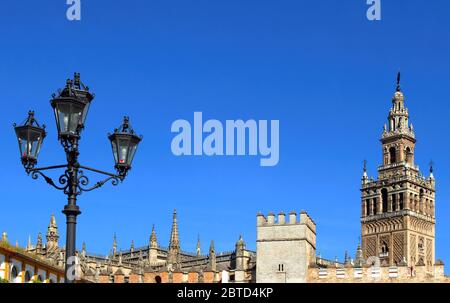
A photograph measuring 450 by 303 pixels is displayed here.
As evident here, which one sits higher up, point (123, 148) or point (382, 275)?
point (382, 275)

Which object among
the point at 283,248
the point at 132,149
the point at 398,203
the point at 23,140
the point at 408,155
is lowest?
the point at 132,149

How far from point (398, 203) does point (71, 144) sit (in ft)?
361

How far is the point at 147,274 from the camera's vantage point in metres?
74.8

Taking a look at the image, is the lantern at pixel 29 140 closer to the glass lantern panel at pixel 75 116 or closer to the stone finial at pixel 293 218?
the glass lantern panel at pixel 75 116

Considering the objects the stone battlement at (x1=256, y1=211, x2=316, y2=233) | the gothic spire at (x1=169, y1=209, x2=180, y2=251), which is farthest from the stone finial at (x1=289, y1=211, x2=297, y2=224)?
the gothic spire at (x1=169, y1=209, x2=180, y2=251)

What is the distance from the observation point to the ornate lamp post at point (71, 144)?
1684 centimetres

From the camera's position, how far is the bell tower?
400ft

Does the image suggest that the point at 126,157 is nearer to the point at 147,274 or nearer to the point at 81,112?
the point at 81,112

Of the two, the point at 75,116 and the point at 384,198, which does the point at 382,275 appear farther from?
the point at 384,198

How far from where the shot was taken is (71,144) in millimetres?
16969

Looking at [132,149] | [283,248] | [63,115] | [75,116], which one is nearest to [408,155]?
[283,248]

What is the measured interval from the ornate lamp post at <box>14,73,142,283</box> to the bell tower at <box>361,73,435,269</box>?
A: 105367mm
